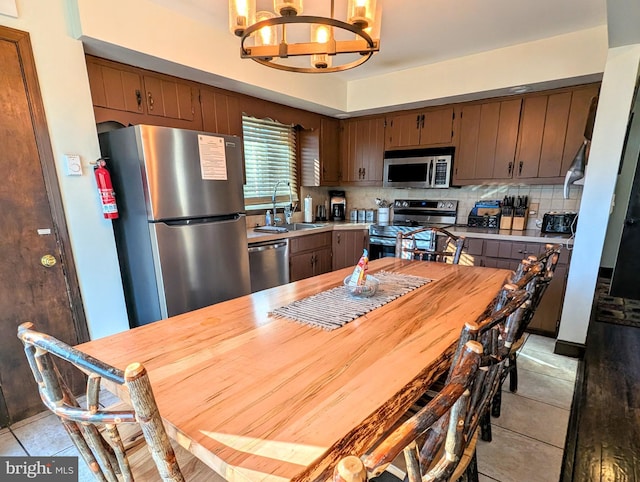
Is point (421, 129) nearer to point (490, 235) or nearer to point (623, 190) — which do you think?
point (490, 235)

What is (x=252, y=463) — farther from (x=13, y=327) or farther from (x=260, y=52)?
(x=13, y=327)

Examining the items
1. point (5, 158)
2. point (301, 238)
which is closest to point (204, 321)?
point (5, 158)

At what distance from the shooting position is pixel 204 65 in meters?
2.37

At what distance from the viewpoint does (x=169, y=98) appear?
2461 mm

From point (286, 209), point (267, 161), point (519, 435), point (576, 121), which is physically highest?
point (576, 121)

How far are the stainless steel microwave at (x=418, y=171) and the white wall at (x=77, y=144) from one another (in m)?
2.92

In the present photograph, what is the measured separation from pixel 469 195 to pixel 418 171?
2.11ft

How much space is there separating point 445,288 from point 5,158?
7.96 feet

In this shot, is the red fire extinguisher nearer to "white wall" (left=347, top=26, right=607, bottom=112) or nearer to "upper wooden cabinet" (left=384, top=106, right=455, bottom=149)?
"white wall" (left=347, top=26, right=607, bottom=112)

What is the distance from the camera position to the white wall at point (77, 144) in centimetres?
176

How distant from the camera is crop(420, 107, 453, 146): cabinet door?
3.44m

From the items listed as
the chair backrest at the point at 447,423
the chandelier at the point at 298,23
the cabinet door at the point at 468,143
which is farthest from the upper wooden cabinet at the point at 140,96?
the cabinet door at the point at 468,143

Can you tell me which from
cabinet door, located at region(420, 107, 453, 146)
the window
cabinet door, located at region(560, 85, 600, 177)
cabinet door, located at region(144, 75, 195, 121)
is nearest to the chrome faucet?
the window

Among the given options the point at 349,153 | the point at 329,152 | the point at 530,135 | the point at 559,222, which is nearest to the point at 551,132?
the point at 530,135
